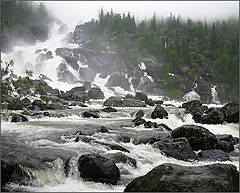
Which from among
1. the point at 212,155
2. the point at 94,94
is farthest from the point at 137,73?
the point at 212,155

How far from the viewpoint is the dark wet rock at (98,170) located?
7285 millimetres

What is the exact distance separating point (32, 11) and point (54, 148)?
113772 mm

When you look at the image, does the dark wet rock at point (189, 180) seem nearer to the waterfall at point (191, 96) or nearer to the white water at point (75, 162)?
the white water at point (75, 162)

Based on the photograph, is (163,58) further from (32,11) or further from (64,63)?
(32,11)

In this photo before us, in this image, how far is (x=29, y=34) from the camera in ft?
293

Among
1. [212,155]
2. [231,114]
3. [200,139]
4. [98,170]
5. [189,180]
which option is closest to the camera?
[189,180]

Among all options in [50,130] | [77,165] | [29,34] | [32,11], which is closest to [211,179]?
[77,165]

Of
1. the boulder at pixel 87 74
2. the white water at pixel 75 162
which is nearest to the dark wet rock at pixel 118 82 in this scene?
the boulder at pixel 87 74

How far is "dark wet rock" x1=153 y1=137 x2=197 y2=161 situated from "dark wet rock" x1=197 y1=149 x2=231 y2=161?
0.55 metres

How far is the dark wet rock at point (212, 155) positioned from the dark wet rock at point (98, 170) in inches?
206

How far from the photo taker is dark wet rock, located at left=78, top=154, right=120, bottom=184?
7285 millimetres

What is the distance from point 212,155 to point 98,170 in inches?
256

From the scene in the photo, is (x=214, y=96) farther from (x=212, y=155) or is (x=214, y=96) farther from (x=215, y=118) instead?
(x=212, y=155)

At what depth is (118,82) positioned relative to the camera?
6278cm
